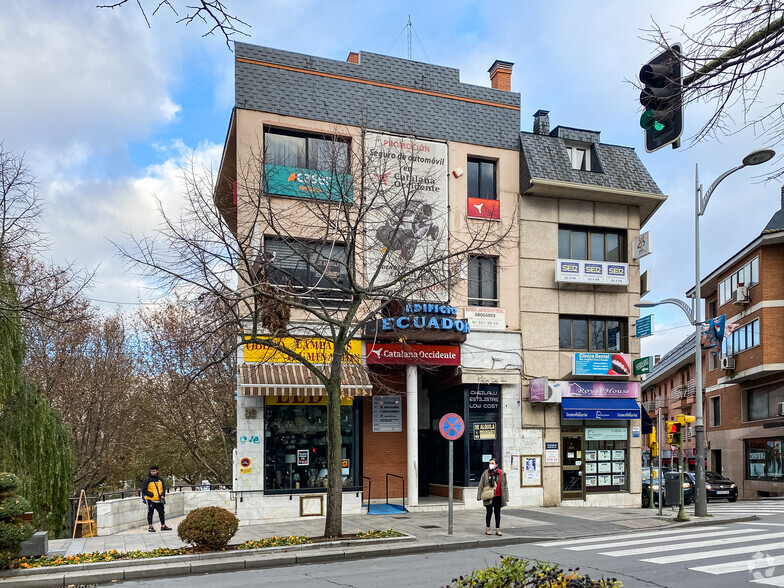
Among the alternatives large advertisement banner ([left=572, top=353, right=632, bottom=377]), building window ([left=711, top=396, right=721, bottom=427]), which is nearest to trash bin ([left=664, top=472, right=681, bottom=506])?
large advertisement banner ([left=572, top=353, right=632, bottom=377])

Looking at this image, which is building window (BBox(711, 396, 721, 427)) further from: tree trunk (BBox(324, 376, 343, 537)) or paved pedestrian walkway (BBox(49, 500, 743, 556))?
tree trunk (BBox(324, 376, 343, 537))

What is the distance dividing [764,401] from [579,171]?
22.0 m

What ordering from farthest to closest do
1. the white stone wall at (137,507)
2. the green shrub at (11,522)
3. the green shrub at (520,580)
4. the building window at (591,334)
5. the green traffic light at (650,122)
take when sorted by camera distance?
1. the building window at (591,334)
2. the white stone wall at (137,507)
3. the green shrub at (11,522)
4. the green traffic light at (650,122)
5. the green shrub at (520,580)

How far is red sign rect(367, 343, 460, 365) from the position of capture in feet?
65.2

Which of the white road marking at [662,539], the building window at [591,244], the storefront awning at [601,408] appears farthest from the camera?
the building window at [591,244]

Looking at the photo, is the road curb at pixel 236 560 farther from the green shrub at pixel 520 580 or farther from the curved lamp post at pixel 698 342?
the green shrub at pixel 520 580

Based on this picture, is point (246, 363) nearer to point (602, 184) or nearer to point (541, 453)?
point (541, 453)

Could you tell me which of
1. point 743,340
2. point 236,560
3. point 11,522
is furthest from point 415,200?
point 743,340

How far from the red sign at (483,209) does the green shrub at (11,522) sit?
14313 mm

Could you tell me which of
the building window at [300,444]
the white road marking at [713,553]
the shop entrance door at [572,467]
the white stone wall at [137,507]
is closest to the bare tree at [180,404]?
the white stone wall at [137,507]

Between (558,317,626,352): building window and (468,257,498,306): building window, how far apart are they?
→ 101 inches

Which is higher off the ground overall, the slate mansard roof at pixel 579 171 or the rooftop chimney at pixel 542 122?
the rooftop chimney at pixel 542 122

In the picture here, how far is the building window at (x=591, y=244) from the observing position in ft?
75.1

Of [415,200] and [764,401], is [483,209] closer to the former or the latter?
[415,200]
